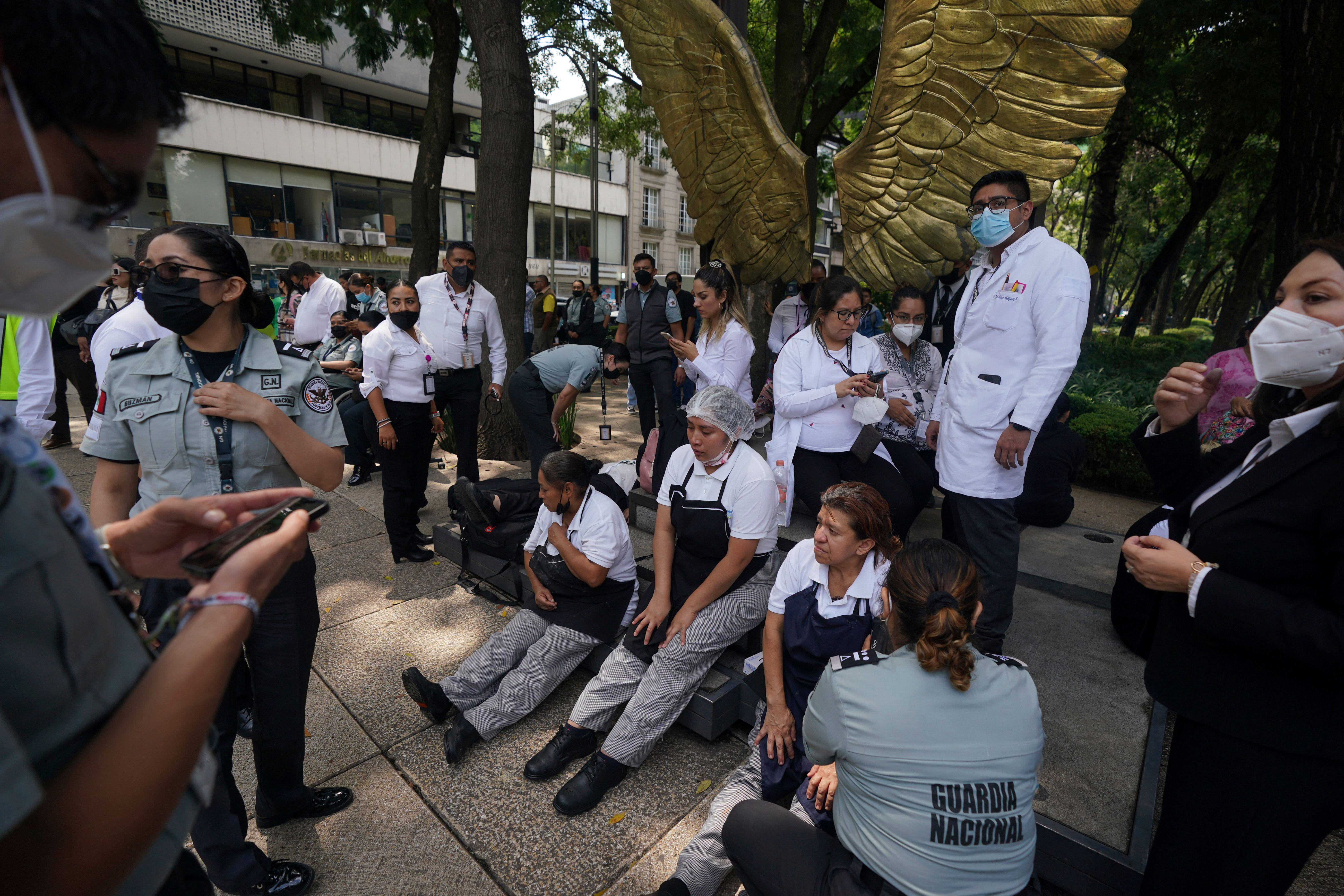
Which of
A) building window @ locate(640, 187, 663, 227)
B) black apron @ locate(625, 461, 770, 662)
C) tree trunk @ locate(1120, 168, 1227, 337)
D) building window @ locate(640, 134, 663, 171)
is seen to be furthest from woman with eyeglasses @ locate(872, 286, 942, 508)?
building window @ locate(640, 187, 663, 227)

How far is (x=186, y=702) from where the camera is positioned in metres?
0.72

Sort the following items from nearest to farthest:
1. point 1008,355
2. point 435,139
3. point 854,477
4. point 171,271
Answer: point 171,271 < point 1008,355 < point 854,477 < point 435,139

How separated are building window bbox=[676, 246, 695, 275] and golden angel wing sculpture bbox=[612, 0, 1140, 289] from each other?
2914 centimetres

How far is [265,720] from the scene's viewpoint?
7.06ft

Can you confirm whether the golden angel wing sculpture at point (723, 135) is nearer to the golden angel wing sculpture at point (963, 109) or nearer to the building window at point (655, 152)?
the golden angel wing sculpture at point (963, 109)

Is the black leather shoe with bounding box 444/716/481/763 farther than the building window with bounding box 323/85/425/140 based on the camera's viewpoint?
No

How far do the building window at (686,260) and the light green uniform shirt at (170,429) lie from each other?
104 feet

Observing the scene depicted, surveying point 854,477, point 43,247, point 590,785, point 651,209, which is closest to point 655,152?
point 651,209

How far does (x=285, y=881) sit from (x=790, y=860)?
160 cm

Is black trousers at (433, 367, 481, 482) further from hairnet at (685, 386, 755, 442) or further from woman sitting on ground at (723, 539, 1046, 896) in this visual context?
woman sitting on ground at (723, 539, 1046, 896)

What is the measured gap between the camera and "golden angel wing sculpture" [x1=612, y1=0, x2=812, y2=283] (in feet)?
12.6

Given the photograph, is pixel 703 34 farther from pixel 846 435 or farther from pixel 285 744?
pixel 285 744

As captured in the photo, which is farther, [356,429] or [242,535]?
[356,429]

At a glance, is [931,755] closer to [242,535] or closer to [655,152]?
[242,535]
